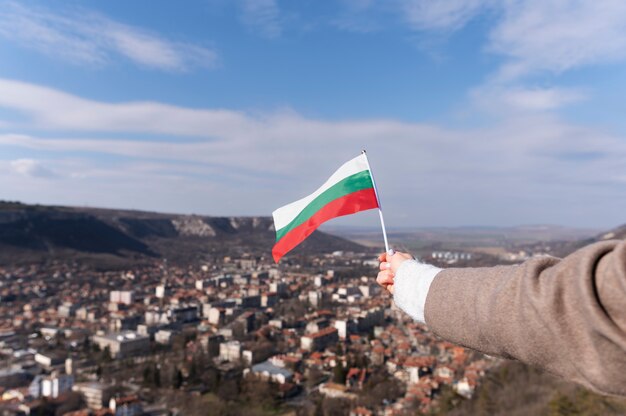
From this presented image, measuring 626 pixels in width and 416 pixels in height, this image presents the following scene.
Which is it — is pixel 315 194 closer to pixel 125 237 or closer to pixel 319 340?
pixel 319 340

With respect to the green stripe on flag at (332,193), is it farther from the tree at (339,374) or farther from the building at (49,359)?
the building at (49,359)

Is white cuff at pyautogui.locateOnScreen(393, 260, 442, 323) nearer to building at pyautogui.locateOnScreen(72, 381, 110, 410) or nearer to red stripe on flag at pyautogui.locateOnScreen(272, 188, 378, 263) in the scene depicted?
red stripe on flag at pyautogui.locateOnScreen(272, 188, 378, 263)

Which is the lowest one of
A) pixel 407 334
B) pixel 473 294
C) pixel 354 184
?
pixel 407 334

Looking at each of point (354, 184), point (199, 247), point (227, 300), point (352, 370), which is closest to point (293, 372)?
point (352, 370)

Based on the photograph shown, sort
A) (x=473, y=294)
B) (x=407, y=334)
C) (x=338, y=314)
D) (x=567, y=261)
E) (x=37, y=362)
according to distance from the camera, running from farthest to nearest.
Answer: (x=338, y=314)
(x=407, y=334)
(x=37, y=362)
(x=473, y=294)
(x=567, y=261)

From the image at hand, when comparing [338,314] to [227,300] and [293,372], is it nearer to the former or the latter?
[227,300]

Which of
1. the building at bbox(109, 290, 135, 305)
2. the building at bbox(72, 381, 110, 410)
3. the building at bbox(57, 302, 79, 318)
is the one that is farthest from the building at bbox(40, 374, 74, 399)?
the building at bbox(109, 290, 135, 305)

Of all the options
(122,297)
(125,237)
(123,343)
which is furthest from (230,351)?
(125,237)
